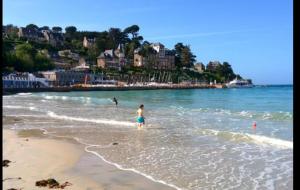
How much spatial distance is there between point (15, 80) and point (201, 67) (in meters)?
113

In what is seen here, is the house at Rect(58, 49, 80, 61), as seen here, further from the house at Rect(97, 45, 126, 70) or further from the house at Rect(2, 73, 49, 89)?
the house at Rect(2, 73, 49, 89)

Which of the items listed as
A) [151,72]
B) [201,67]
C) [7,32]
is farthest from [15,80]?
[201,67]

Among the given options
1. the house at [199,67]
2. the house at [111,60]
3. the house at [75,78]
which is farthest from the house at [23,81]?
the house at [199,67]

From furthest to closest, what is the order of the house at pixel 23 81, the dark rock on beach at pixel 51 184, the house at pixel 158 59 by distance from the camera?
the house at pixel 158 59 < the house at pixel 23 81 < the dark rock on beach at pixel 51 184

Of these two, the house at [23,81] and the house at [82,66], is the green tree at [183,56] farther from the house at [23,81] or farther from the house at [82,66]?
the house at [23,81]

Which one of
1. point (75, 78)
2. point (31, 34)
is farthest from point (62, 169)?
Answer: point (31, 34)

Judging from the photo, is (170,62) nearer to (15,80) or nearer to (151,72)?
(151,72)

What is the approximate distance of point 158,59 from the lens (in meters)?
171

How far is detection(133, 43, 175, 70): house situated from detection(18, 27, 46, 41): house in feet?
117

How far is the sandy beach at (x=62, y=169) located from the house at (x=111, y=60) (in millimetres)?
141759

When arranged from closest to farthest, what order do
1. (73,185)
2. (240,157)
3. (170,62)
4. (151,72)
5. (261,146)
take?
(73,185) → (240,157) → (261,146) → (151,72) → (170,62)

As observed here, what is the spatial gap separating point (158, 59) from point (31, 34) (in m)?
48.3

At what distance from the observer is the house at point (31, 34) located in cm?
15302

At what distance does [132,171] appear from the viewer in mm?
8867
